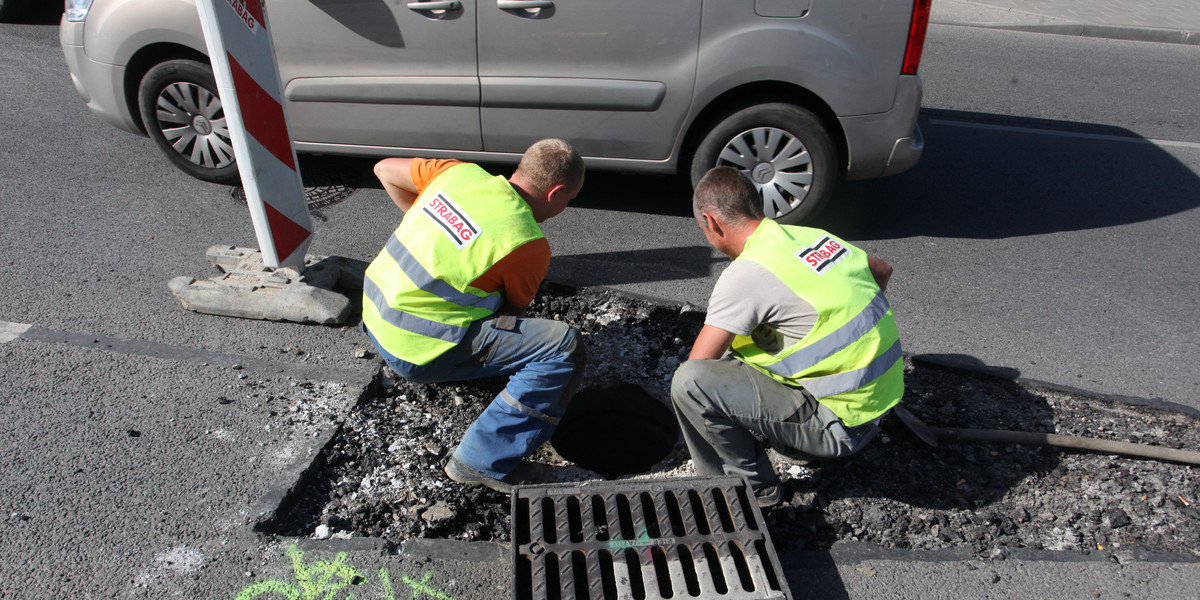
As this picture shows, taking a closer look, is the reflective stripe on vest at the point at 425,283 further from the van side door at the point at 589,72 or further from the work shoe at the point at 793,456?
the van side door at the point at 589,72

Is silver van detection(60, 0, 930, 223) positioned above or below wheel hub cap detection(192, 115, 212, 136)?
above

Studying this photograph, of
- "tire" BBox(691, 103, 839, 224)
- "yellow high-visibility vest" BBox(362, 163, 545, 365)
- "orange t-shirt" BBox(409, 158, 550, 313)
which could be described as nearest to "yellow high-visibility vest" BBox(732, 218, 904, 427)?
"orange t-shirt" BBox(409, 158, 550, 313)

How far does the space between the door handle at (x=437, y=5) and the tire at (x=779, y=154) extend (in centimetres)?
165

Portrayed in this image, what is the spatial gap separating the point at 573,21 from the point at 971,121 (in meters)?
4.29

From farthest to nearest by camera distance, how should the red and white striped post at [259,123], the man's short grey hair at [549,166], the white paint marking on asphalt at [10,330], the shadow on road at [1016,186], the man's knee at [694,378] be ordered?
the shadow on road at [1016,186] → the white paint marking on asphalt at [10,330] → the red and white striped post at [259,123] → the man's short grey hair at [549,166] → the man's knee at [694,378]

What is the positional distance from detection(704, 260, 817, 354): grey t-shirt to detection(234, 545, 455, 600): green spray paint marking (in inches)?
49.7

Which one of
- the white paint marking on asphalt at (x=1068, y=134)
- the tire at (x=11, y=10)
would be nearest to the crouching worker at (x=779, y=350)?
the white paint marking on asphalt at (x=1068, y=134)

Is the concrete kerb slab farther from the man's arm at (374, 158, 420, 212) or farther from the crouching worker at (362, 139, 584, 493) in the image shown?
the crouching worker at (362, 139, 584, 493)

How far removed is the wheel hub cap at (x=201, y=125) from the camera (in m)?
4.91

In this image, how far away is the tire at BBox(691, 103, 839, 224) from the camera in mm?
4516

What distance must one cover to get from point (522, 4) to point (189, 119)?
92.2 inches

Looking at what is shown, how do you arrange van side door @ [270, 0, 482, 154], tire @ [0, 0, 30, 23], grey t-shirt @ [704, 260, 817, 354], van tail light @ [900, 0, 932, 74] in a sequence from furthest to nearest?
tire @ [0, 0, 30, 23], van side door @ [270, 0, 482, 154], van tail light @ [900, 0, 932, 74], grey t-shirt @ [704, 260, 817, 354]

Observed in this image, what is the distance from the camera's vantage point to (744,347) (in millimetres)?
2801

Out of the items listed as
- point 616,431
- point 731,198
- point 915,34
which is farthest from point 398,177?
point 915,34
